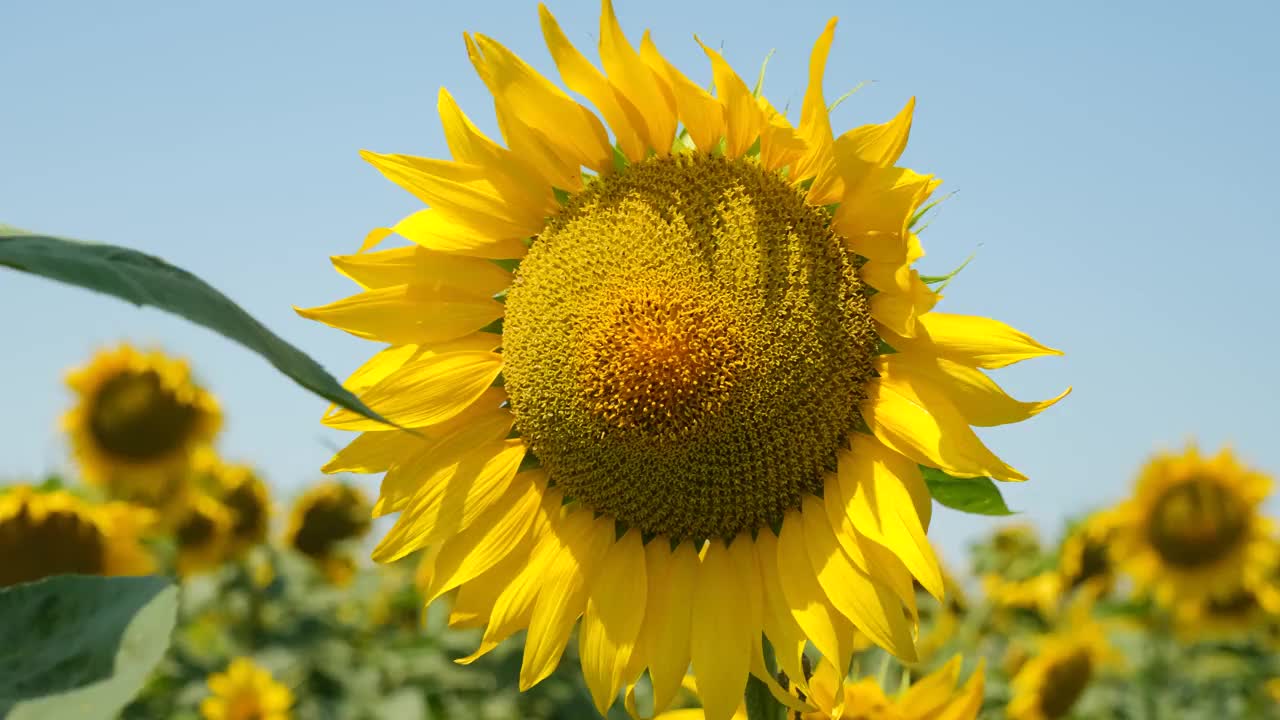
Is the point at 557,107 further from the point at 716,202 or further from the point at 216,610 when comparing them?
the point at 216,610

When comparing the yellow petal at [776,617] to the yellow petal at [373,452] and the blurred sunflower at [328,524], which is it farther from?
the blurred sunflower at [328,524]

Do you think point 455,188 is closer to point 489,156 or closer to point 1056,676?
point 489,156

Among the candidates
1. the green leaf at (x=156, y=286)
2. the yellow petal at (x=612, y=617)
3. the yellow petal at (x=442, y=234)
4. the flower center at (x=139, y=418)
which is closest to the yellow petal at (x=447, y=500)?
the yellow petal at (x=612, y=617)

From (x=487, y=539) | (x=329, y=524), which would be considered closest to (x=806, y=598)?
(x=487, y=539)

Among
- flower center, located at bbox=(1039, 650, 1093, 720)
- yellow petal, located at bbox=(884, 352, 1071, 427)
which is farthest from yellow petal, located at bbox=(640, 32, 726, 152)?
flower center, located at bbox=(1039, 650, 1093, 720)

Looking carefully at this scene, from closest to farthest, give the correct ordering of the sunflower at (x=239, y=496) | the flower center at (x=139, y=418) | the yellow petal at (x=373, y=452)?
the yellow petal at (x=373, y=452)
the flower center at (x=139, y=418)
the sunflower at (x=239, y=496)

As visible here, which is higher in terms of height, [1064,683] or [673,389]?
[673,389]
